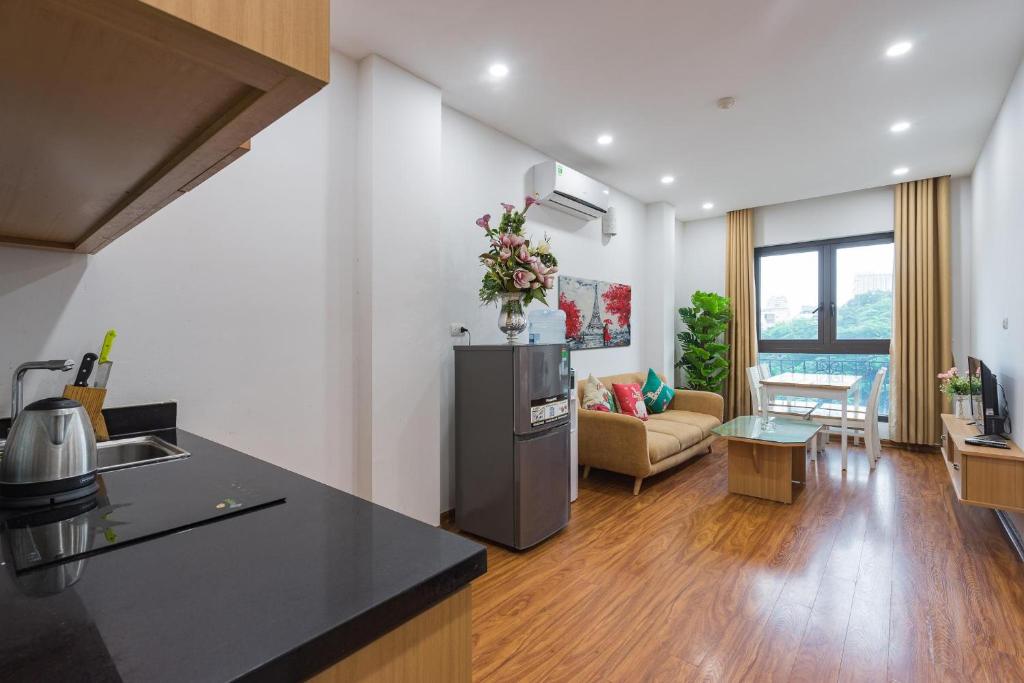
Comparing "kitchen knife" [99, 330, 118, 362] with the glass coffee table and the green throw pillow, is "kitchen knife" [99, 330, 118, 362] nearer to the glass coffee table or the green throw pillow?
the glass coffee table

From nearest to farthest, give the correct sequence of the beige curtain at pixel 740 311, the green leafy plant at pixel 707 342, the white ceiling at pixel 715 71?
the white ceiling at pixel 715 71
the green leafy plant at pixel 707 342
the beige curtain at pixel 740 311

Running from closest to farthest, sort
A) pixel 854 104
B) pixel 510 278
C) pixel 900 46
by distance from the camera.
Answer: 1. pixel 900 46
2. pixel 510 278
3. pixel 854 104

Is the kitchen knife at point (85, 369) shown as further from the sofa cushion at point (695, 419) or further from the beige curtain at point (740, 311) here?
the beige curtain at point (740, 311)

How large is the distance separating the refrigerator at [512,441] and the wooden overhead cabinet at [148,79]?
2.08 meters

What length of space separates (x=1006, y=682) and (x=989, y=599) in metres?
0.69

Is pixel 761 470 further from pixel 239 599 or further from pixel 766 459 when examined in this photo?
pixel 239 599

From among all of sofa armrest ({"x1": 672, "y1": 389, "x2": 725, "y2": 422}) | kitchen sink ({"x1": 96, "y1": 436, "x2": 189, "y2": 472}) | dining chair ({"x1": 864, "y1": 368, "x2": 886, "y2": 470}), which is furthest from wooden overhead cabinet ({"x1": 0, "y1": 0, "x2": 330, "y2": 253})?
dining chair ({"x1": 864, "y1": 368, "x2": 886, "y2": 470})

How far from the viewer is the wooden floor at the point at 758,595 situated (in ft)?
5.98

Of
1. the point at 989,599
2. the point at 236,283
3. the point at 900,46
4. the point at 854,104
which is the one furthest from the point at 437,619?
the point at 854,104

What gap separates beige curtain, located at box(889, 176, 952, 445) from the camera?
15.8 feet

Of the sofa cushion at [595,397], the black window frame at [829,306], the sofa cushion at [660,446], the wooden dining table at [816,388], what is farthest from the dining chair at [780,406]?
the sofa cushion at [595,397]

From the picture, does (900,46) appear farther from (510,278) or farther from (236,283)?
(236,283)

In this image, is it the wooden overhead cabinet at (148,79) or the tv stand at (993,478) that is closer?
the wooden overhead cabinet at (148,79)

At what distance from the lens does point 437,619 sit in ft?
2.34
